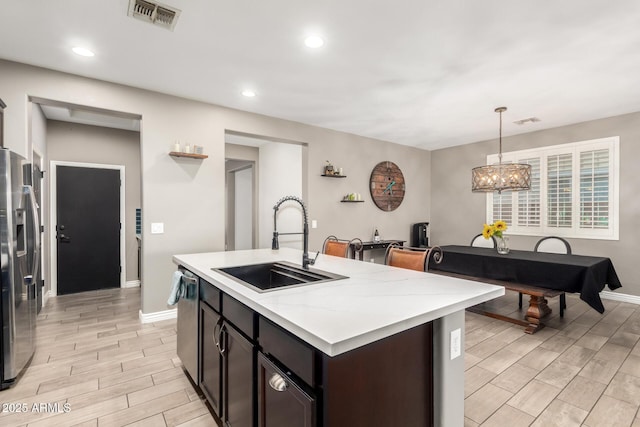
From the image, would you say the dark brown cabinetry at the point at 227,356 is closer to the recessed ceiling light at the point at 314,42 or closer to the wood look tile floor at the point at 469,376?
the wood look tile floor at the point at 469,376

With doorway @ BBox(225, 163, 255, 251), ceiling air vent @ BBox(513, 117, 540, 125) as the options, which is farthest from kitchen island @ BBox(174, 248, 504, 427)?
doorway @ BBox(225, 163, 255, 251)

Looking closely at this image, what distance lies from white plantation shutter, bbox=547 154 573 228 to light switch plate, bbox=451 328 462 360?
454cm

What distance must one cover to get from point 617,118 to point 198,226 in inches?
229

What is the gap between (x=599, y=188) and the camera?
4.49 m

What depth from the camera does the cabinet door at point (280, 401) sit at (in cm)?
104

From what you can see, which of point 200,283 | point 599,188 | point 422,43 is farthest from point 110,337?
point 599,188

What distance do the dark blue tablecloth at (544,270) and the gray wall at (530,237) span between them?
1245 millimetres

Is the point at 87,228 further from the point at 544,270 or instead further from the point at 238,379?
the point at 544,270

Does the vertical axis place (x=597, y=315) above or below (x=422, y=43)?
below

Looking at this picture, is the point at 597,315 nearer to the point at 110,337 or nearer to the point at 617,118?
the point at 617,118

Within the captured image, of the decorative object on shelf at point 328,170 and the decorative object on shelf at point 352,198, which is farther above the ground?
the decorative object on shelf at point 328,170

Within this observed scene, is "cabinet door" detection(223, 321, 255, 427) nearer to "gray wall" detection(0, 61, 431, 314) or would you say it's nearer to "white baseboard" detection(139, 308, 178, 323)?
"white baseboard" detection(139, 308, 178, 323)

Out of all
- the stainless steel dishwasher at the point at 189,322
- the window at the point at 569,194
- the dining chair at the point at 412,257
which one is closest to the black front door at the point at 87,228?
the stainless steel dishwasher at the point at 189,322

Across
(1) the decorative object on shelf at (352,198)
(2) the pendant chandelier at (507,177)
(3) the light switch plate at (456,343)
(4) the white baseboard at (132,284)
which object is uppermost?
(2) the pendant chandelier at (507,177)
